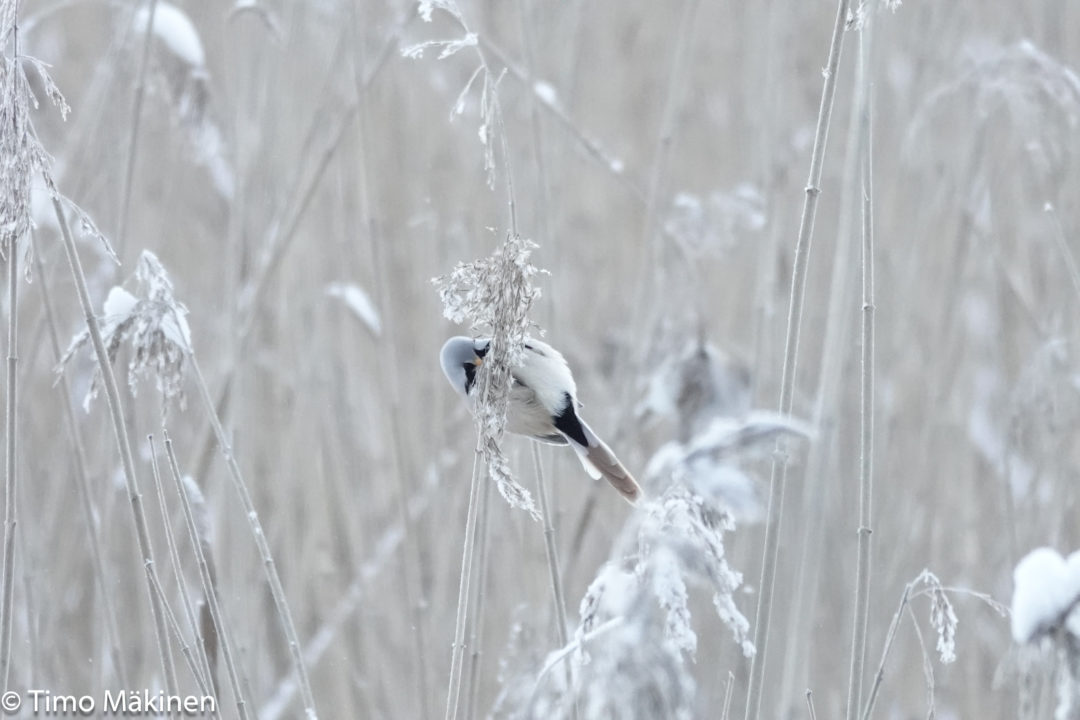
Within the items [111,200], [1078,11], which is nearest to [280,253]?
[111,200]

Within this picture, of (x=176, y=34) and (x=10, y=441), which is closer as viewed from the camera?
(x=10, y=441)

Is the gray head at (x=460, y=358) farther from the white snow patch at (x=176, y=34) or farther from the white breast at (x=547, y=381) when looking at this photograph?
the white snow patch at (x=176, y=34)

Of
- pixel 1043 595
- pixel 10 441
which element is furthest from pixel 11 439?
pixel 1043 595

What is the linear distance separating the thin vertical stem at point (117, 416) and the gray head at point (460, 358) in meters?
0.35

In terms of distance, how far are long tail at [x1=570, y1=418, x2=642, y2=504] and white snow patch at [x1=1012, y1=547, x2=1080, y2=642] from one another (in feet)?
1.17

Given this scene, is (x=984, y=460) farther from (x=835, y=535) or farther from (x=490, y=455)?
(x=490, y=455)

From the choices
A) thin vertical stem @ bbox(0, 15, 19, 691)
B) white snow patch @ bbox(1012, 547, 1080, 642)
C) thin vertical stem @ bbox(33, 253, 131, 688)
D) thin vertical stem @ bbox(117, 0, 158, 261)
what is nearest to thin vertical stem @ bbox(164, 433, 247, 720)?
thin vertical stem @ bbox(0, 15, 19, 691)

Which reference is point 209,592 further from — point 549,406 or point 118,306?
point 549,406

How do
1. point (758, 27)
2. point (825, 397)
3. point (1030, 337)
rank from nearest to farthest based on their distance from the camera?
point (825, 397) → point (758, 27) → point (1030, 337)

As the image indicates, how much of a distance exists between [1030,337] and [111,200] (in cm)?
165

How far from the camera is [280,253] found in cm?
133

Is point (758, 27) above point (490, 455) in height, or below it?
above

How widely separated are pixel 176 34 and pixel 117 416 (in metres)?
0.71

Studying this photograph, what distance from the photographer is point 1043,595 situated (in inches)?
29.6
